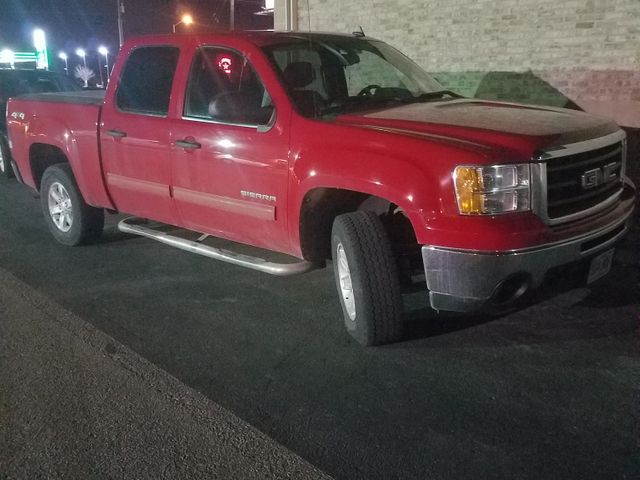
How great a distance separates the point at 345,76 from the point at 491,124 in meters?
1.43

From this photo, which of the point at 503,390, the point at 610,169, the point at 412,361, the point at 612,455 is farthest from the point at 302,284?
the point at 612,455

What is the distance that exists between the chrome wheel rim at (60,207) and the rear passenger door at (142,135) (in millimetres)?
820

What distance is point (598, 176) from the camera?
3.47m

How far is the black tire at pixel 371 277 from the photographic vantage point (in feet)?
11.4

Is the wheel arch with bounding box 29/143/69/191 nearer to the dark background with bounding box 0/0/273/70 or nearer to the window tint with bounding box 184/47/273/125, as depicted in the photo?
the window tint with bounding box 184/47/273/125

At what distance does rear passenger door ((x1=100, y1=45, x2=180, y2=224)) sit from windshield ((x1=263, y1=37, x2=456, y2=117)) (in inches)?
41.3

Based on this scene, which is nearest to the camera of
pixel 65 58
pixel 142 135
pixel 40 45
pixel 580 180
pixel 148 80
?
pixel 580 180

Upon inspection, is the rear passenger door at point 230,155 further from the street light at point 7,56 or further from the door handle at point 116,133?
the street light at point 7,56

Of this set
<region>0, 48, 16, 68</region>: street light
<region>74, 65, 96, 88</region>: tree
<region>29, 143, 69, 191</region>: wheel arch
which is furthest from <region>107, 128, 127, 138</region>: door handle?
<region>0, 48, 16, 68</region>: street light

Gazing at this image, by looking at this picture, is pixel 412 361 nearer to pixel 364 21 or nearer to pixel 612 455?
pixel 612 455

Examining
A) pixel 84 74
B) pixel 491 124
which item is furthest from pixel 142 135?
pixel 84 74

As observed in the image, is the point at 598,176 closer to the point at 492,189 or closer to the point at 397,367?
the point at 492,189

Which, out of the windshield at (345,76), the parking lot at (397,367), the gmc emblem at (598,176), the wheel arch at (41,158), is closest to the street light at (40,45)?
the wheel arch at (41,158)

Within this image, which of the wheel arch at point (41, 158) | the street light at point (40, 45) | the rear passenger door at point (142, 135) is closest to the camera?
the rear passenger door at point (142, 135)
